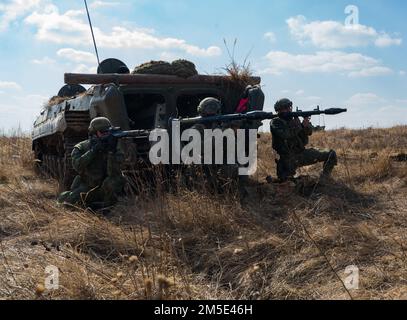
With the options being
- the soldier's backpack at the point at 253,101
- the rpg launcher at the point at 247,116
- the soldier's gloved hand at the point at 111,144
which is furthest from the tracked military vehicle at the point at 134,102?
the rpg launcher at the point at 247,116

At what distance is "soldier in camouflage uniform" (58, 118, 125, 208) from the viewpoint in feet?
22.2

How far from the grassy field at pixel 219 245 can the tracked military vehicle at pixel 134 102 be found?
4.99ft

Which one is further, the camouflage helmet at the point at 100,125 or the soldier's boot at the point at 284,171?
the soldier's boot at the point at 284,171

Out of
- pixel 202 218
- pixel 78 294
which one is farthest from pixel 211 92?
pixel 78 294

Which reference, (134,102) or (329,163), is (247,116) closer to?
(329,163)

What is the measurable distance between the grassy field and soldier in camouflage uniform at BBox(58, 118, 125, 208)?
0.90ft

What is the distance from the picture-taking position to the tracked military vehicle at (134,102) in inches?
308

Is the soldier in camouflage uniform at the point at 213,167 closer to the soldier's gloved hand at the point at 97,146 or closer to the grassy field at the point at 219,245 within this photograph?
the grassy field at the point at 219,245

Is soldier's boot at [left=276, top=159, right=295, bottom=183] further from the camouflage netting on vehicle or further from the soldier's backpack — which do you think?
the camouflage netting on vehicle

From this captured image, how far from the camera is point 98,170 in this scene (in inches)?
275

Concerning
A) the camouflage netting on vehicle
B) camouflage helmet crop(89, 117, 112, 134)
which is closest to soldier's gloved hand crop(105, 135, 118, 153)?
camouflage helmet crop(89, 117, 112, 134)

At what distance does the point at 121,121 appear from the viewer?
25.7 feet

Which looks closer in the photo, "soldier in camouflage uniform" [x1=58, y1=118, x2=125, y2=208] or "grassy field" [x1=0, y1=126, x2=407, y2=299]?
"grassy field" [x1=0, y1=126, x2=407, y2=299]
